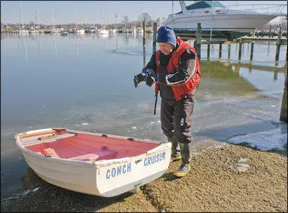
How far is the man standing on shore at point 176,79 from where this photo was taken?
359cm

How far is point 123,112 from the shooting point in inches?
305

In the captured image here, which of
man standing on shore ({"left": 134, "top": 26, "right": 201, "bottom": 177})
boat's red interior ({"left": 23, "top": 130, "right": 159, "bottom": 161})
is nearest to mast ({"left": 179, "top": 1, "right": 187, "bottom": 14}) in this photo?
boat's red interior ({"left": 23, "top": 130, "right": 159, "bottom": 161})

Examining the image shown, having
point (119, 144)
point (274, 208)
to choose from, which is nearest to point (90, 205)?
point (119, 144)

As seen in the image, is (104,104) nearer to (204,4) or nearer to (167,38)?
(167,38)

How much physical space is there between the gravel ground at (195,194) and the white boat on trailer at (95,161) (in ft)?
0.58

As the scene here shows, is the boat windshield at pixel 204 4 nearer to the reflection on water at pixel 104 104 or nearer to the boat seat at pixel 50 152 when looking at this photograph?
the reflection on water at pixel 104 104

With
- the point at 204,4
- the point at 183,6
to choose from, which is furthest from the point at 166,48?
the point at 183,6

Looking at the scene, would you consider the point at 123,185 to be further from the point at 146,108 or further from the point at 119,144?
the point at 146,108

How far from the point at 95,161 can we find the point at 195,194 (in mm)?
1301

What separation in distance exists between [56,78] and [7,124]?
20.8ft

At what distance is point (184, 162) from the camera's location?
4113 mm

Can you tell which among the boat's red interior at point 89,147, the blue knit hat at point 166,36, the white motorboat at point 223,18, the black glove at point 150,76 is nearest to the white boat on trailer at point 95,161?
the boat's red interior at point 89,147

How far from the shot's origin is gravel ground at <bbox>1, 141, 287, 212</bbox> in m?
3.36

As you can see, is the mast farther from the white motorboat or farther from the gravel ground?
the gravel ground
